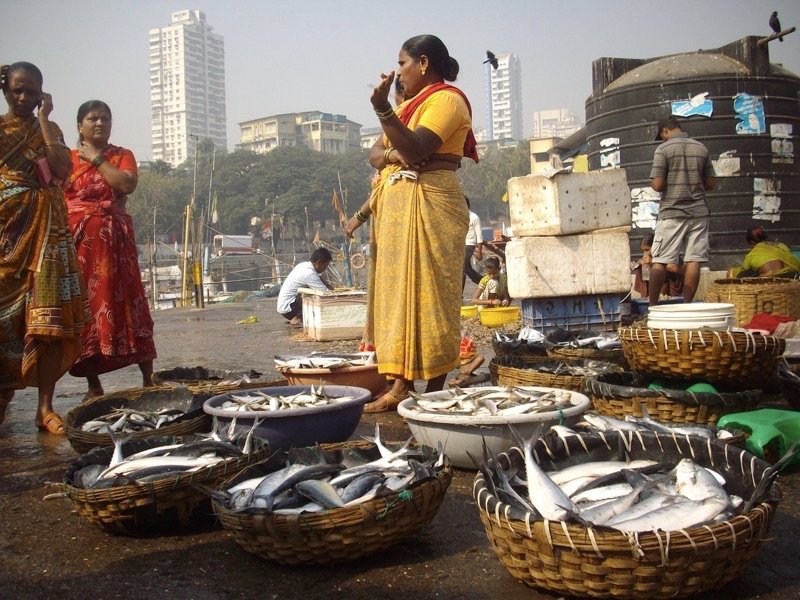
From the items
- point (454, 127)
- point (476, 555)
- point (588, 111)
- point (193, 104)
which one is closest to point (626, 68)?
point (588, 111)

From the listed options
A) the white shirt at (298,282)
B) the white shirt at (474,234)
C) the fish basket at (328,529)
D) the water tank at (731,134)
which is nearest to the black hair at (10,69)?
the fish basket at (328,529)

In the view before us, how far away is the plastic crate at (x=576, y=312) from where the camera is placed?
349 inches

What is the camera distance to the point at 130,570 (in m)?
2.58

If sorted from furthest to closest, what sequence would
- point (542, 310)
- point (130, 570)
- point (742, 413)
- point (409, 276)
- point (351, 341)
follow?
point (351, 341) → point (542, 310) → point (409, 276) → point (742, 413) → point (130, 570)

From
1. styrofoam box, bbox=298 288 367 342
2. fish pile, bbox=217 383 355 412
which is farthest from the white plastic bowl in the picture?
styrofoam box, bbox=298 288 367 342

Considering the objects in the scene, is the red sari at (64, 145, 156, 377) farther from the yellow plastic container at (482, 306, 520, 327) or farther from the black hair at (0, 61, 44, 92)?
the yellow plastic container at (482, 306, 520, 327)

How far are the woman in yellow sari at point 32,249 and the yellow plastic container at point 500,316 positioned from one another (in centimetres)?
689

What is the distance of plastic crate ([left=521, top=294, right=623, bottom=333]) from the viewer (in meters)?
8.86

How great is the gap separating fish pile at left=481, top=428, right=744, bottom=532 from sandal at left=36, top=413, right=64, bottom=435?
3465 mm

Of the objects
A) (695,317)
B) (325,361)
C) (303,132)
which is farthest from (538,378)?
(303,132)

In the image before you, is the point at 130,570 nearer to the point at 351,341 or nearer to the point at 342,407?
the point at 342,407

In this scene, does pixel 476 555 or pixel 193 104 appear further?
pixel 193 104

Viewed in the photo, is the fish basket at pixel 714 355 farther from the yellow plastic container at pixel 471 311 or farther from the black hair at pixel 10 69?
the yellow plastic container at pixel 471 311

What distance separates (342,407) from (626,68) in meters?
13.1
